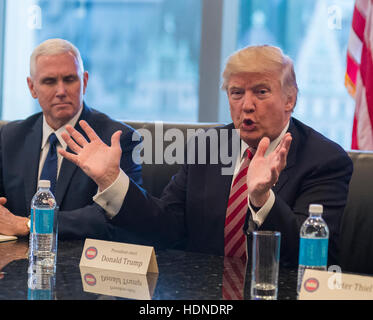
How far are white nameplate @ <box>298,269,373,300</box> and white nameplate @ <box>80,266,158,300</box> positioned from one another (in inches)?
15.6

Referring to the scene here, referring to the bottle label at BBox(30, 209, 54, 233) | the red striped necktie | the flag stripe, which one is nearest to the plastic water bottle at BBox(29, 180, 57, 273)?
the bottle label at BBox(30, 209, 54, 233)

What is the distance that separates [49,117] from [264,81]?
123 centimetres

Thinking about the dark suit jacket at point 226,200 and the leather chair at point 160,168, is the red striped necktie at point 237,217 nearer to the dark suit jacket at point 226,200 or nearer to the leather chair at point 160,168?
→ the dark suit jacket at point 226,200

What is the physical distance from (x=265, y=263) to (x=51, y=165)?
5.47 ft

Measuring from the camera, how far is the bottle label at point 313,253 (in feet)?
5.33

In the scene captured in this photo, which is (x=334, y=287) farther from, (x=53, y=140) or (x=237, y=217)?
(x=53, y=140)

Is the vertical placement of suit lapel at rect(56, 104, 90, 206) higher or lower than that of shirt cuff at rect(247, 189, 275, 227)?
lower

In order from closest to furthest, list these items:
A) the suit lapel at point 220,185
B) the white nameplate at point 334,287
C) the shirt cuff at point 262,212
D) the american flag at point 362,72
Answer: the white nameplate at point 334,287 < the shirt cuff at point 262,212 < the suit lapel at point 220,185 < the american flag at point 362,72

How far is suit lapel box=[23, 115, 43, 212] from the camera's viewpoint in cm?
294

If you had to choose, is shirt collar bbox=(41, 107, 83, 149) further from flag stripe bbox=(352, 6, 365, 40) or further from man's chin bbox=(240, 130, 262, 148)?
flag stripe bbox=(352, 6, 365, 40)

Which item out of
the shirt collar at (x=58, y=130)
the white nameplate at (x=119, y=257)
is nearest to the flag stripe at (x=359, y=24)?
the shirt collar at (x=58, y=130)

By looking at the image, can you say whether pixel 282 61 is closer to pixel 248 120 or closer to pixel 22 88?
pixel 248 120

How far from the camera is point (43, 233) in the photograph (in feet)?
6.26
